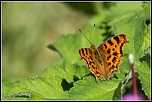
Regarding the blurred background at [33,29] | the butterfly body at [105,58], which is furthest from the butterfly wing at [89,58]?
the blurred background at [33,29]

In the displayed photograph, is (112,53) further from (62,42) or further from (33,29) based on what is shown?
(33,29)

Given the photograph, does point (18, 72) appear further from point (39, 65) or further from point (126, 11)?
point (126, 11)

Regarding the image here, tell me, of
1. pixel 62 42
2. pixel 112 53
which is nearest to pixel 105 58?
pixel 112 53

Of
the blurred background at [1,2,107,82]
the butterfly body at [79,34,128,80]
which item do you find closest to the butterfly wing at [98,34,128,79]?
the butterfly body at [79,34,128,80]

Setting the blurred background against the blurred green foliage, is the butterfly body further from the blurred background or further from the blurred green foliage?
the blurred background

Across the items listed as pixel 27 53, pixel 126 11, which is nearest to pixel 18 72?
pixel 27 53

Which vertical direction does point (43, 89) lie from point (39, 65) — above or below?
below
